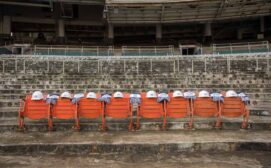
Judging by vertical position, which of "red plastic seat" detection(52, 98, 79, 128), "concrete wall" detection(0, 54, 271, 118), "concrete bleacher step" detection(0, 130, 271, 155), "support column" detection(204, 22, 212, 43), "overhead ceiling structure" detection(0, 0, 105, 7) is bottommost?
"concrete bleacher step" detection(0, 130, 271, 155)

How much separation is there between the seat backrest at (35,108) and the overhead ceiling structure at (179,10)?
2632 centimetres

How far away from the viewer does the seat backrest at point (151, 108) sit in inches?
352

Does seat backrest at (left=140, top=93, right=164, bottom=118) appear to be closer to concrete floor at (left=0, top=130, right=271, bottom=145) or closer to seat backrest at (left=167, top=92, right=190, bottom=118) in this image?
seat backrest at (left=167, top=92, right=190, bottom=118)

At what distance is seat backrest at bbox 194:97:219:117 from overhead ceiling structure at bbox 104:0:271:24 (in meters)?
26.2

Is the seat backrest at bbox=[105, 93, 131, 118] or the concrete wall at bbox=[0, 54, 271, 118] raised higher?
the concrete wall at bbox=[0, 54, 271, 118]

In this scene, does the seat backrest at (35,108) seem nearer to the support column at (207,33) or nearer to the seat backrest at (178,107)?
the seat backrest at (178,107)

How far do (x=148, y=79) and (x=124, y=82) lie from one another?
157 cm

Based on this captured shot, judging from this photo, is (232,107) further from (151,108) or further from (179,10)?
(179,10)

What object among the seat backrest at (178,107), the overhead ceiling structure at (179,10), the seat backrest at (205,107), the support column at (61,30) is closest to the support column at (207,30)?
the overhead ceiling structure at (179,10)

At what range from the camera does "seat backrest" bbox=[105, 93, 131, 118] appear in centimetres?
889

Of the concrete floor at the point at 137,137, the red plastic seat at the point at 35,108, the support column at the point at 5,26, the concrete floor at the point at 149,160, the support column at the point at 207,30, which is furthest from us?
the support column at the point at 207,30

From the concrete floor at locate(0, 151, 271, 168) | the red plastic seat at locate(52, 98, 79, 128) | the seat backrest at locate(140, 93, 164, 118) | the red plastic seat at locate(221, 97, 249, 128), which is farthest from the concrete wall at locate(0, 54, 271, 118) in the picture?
the concrete floor at locate(0, 151, 271, 168)

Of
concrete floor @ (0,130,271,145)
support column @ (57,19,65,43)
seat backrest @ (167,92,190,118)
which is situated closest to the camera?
concrete floor @ (0,130,271,145)

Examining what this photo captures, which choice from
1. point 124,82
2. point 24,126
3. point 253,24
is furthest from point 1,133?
point 253,24
